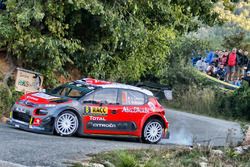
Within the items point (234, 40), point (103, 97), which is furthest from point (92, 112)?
point (234, 40)

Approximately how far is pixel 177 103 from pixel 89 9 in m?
14.4

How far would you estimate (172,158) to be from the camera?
11586 millimetres

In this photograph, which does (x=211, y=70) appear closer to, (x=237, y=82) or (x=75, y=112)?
(x=237, y=82)

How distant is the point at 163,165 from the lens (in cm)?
1052

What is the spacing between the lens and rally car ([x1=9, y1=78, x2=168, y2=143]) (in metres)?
16.0

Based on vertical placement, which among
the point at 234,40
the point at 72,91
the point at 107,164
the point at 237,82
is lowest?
the point at 107,164

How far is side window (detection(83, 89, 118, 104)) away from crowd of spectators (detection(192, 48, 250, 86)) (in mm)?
12978

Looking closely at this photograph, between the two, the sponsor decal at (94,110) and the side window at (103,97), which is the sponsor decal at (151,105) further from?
the sponsor decal at (94,110)

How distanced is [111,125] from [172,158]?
534cm

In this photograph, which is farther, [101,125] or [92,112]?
[101,125]

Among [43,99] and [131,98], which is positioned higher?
[131,98]

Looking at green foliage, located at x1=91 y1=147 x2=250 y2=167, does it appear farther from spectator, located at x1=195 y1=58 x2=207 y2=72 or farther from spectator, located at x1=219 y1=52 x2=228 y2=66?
spectator, located at x1=195 y1=58 x2=207 y2=72

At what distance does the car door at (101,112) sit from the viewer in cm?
1642

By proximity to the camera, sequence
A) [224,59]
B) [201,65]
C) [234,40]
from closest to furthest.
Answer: [224,59] < [201,65] < [234,40]
